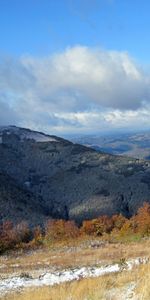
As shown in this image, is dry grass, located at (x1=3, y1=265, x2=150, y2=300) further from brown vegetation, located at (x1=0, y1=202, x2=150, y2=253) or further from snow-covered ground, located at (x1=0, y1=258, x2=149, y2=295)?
brown vegetation, located at (x1=0, y1=202, x2=150, y2=253)

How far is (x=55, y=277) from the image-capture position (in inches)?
1064

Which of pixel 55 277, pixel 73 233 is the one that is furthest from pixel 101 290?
pixel 73 233

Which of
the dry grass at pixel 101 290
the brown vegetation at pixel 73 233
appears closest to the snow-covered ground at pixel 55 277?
the dry grass at pixel 101 290

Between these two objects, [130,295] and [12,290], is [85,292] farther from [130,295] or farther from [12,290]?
[12,290]

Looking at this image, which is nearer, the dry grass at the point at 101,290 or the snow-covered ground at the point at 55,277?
the dry grass at the point at 101,290

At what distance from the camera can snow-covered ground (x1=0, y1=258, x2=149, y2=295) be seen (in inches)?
978

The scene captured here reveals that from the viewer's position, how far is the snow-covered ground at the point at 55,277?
81.5 ft

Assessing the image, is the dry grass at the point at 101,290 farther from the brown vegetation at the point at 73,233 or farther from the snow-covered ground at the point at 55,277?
the brown vegetation at the point at 73,233

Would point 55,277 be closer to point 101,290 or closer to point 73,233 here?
point 101,290

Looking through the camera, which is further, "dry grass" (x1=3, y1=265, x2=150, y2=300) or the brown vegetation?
the brown vegetation

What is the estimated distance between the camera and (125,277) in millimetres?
18312

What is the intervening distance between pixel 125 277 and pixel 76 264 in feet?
53.9

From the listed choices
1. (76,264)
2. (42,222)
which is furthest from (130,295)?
(42,222)

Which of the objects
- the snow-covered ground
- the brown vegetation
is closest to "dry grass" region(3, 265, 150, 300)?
the snow-covered ground
